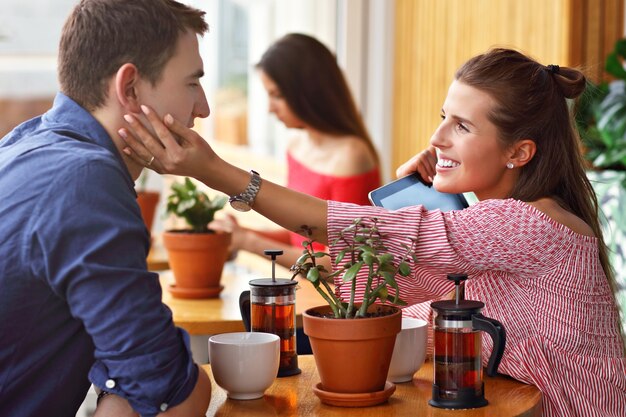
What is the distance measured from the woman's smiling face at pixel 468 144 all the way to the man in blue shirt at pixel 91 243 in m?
0.59

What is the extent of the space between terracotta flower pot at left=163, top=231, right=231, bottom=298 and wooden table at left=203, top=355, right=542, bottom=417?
0.94 m

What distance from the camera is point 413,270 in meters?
1.74

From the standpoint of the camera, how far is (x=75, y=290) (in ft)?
4.21

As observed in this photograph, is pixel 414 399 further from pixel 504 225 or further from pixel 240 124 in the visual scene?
pixel 240 124

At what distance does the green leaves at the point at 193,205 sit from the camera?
102 inches

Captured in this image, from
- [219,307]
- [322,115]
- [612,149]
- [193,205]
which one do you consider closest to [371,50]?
[322,115]

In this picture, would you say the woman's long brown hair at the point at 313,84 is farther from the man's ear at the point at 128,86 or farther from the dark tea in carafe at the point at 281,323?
the man's ear at the point at 128,86

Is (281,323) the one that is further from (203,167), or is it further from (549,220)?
(549,220)

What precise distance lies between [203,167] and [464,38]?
9.47ft

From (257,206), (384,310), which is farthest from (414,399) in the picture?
(257,206)

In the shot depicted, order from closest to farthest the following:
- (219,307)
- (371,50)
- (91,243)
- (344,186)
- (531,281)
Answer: (91,243) < (531,281) < (219,307) < (344,186) < (371,50)

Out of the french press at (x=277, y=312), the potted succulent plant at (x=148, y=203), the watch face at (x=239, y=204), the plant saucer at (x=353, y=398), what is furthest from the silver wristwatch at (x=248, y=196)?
the potted succulent plant at (x=148, y=203)

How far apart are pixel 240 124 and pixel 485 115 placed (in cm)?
369

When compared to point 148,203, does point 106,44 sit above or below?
above
